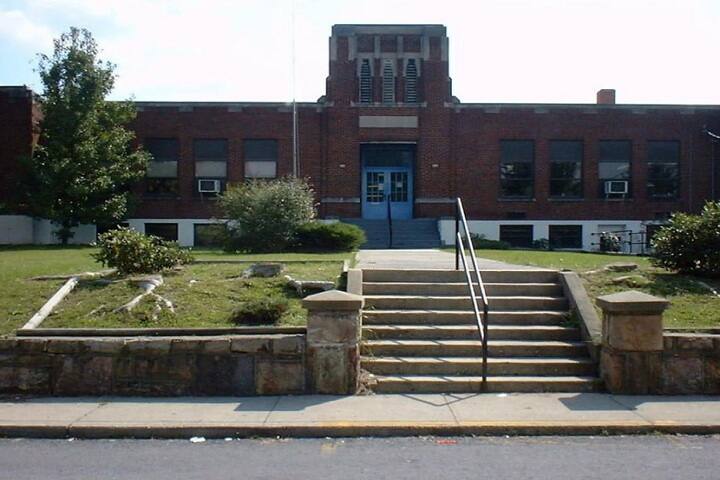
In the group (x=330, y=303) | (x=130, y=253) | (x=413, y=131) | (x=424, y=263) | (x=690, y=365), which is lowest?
(x=690, y=365)

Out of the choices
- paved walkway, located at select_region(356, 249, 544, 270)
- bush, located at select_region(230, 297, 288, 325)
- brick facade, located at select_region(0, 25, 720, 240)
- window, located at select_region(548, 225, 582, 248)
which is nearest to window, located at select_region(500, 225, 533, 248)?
brick facade, located at select_region(0, 25, 720, 240)

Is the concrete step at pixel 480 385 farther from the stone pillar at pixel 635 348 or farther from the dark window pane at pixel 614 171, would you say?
the dark window pane at pixel 614 171

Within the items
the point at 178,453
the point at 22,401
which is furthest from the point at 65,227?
the point at 178,453

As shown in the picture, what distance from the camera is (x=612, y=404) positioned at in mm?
7387

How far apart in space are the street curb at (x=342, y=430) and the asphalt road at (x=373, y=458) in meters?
0.11

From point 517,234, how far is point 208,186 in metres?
13.2

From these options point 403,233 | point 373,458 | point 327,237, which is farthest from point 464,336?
point 403,233

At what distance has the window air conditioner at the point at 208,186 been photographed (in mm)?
29234

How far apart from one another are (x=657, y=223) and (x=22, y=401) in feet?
92.2

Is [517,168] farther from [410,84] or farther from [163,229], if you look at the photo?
[163,229]

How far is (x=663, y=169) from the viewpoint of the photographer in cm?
3028

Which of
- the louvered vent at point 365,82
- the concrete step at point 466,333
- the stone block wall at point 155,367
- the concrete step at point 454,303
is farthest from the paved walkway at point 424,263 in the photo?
the louvered vent at point 365,82

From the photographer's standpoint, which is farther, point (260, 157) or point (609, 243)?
point (260, 157)

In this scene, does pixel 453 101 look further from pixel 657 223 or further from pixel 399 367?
pixel 399 367
